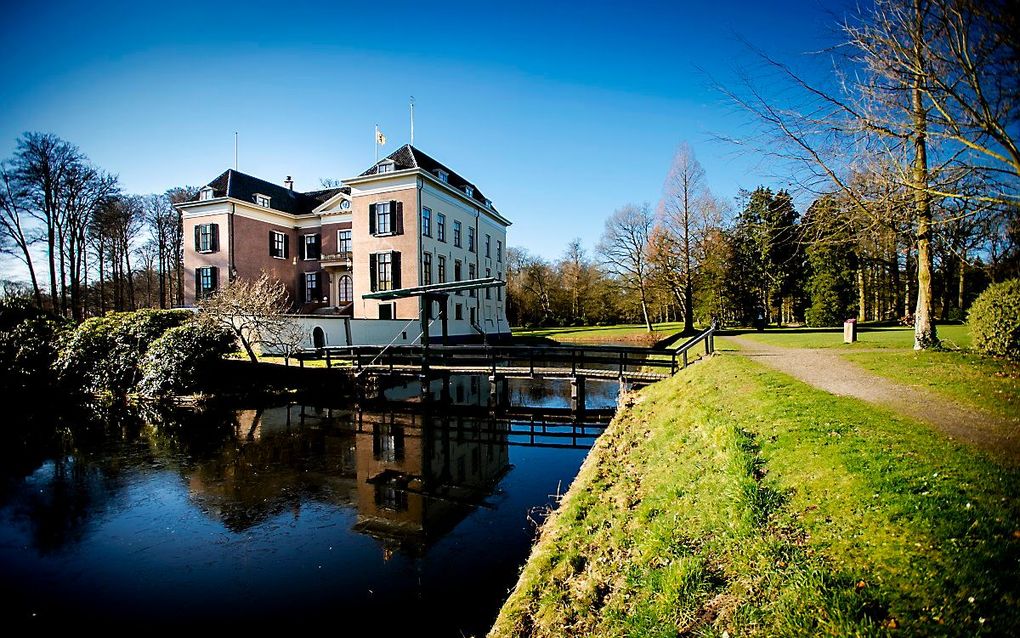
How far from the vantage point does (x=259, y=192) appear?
119 feet

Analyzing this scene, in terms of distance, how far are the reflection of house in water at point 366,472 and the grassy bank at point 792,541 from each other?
8.24ft

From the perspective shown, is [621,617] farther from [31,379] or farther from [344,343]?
[31,379]

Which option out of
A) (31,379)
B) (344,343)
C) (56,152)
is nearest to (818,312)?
(344,343)

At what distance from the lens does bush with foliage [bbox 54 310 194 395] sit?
750 inches

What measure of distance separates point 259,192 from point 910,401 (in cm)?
4043

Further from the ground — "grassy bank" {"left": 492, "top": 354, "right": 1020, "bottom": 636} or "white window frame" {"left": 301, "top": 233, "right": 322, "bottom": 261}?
"white window frame" {"left": 301, "top": 233, "right": 322, "bottom": 261}

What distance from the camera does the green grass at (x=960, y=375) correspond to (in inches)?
258

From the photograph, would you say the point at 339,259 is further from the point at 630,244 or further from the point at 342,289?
the point at 630,244

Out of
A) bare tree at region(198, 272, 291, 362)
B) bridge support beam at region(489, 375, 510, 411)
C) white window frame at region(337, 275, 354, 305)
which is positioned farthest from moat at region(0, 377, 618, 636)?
white window frame at region(337, 275, 354, 305)

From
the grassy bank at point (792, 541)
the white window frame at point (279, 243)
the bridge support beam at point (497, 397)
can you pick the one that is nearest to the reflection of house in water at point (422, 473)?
the bridge support beam at point (497, 397)

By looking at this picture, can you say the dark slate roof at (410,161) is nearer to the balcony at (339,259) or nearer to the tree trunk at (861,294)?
the balcony at (339,259)

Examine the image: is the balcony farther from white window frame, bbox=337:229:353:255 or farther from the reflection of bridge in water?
the reflection of bridge in water

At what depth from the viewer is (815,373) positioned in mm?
10195

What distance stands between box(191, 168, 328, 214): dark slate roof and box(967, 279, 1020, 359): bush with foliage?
128ft
